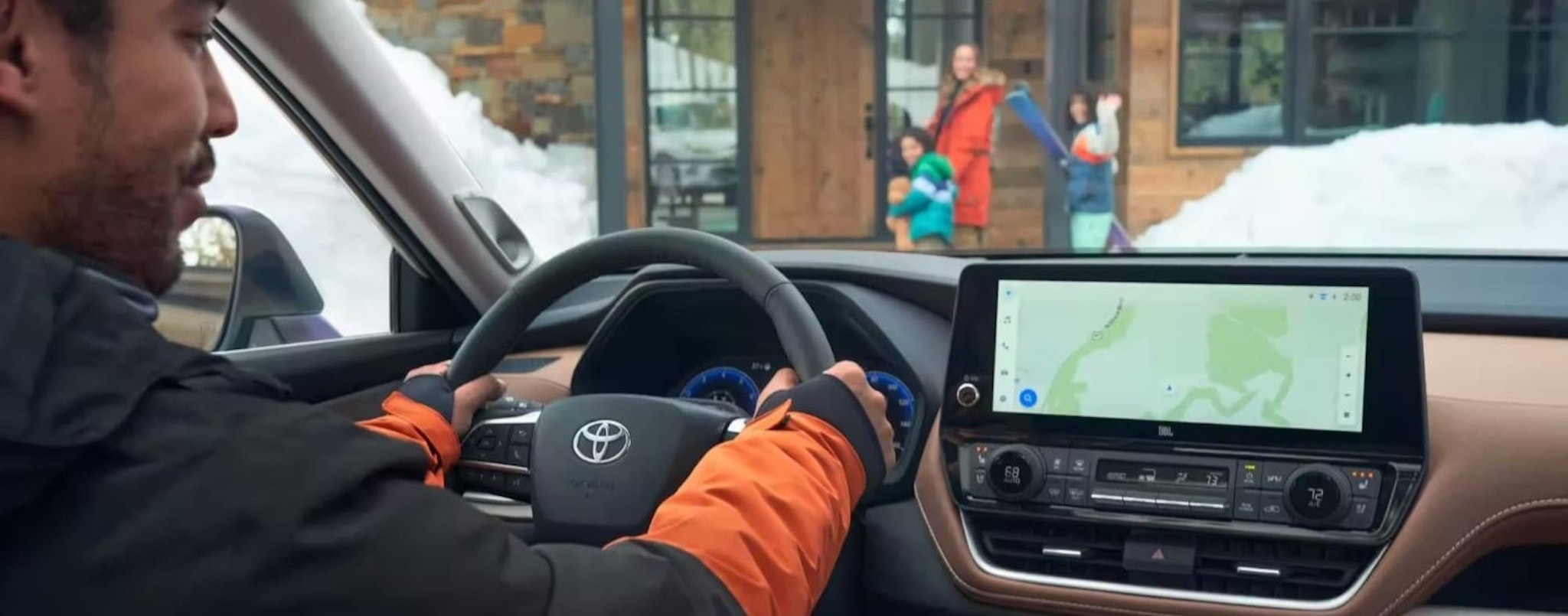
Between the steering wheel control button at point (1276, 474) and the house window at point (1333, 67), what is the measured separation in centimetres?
714

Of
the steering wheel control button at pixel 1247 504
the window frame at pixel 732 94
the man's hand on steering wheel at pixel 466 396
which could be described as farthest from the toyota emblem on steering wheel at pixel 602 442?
the window frame at pixel 732 94

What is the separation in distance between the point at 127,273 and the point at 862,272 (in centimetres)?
162

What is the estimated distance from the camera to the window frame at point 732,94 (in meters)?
9.16

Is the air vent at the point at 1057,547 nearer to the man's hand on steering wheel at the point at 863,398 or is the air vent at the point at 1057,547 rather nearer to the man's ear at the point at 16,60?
the man's hand on steering wheel at the point at 863,398

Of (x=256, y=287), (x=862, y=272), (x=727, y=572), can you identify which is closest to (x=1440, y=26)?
(x=862, y=272)

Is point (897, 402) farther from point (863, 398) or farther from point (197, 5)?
point (197, 5)

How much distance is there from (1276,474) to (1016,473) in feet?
1.31

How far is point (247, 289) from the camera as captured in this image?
2.84 m

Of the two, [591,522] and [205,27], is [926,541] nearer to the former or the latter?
[591,522]

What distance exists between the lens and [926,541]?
2.42 m

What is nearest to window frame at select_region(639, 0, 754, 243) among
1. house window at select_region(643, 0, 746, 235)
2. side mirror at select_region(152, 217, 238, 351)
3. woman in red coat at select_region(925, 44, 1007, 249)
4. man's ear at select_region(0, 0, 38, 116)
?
house window at select_region(643, 0, 746, 235)

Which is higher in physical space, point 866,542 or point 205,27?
point 205,27

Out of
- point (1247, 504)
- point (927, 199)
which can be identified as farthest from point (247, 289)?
point (927, 199)

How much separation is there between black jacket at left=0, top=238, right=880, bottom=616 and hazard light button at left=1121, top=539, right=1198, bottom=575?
1.36 metres
